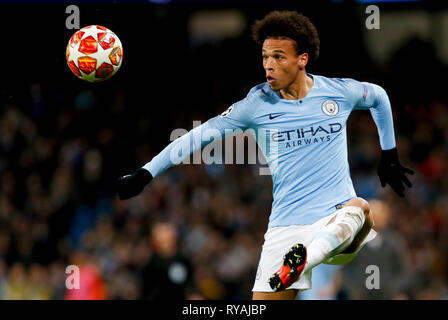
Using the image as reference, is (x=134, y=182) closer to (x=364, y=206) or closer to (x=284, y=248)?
(x=284, y=248)

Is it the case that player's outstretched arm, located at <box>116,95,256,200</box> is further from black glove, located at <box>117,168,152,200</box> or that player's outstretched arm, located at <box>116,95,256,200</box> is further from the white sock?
the white sock

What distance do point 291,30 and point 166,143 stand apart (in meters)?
5.89

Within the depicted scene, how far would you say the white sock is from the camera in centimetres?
609

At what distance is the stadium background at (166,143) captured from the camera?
37.0 feet

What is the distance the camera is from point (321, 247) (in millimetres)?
6113

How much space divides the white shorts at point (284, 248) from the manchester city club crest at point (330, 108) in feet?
2.88

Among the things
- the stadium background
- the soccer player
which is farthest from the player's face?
the stadium background

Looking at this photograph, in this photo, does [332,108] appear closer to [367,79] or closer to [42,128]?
[367,79]

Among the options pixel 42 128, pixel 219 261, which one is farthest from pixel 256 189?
pixel 42 128

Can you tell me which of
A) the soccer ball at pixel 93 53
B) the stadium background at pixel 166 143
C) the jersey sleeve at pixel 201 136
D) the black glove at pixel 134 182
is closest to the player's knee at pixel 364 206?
the jersey sleeve at pixel 201 136

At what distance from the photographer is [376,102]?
23.0ft

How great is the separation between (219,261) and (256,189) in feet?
4.59

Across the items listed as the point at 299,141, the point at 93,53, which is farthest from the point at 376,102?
the point at 93,53

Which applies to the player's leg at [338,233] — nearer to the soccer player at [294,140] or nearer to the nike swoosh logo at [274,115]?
the soccer player at [294,140]
